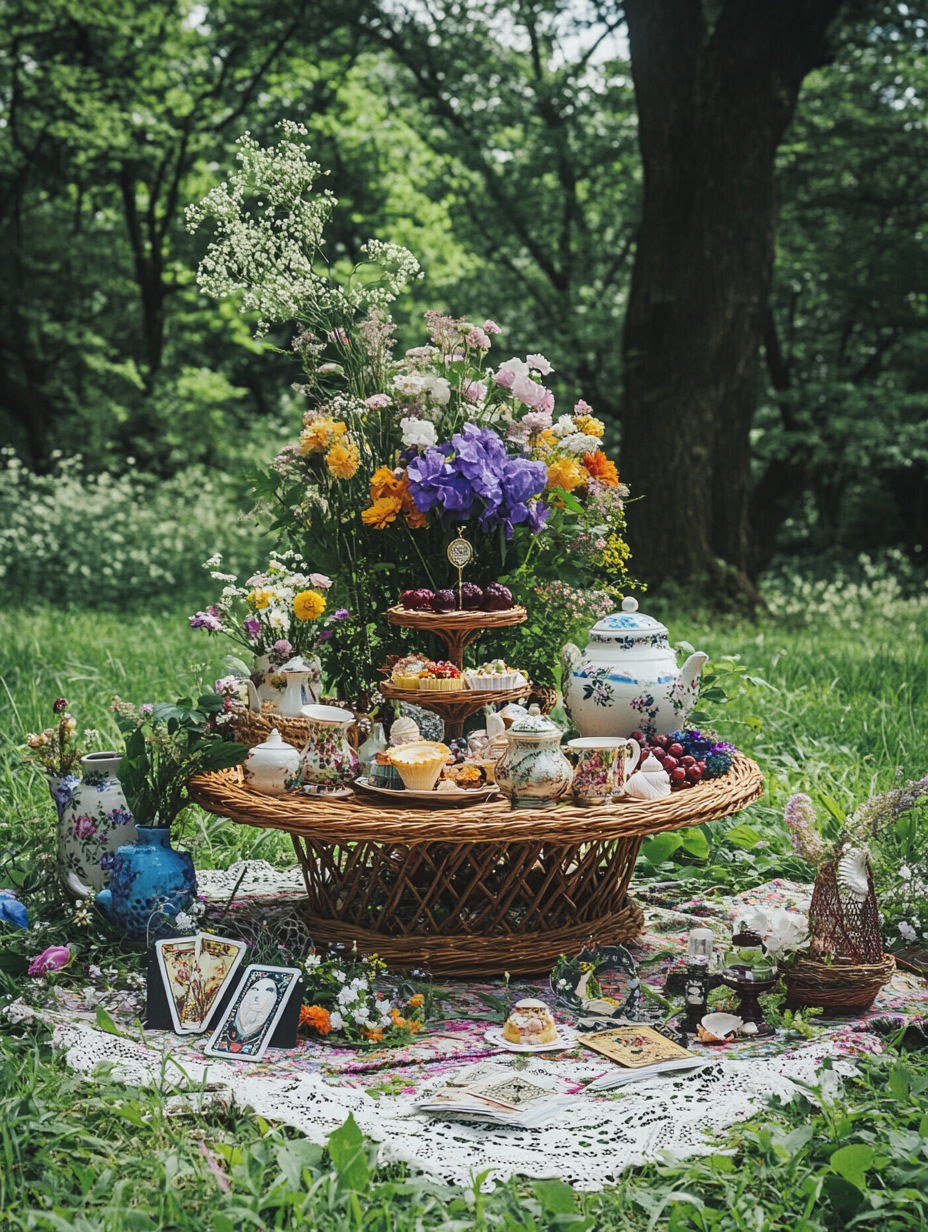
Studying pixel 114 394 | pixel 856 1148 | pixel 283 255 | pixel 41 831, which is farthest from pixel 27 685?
pixel 114 394

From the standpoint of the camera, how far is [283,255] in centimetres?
367

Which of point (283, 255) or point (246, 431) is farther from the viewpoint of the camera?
point (246, 431)

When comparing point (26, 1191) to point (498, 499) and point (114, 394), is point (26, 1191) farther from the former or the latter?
point (114, 394)

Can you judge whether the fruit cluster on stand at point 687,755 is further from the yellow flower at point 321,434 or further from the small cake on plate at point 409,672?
the yellow flower at point 321,434

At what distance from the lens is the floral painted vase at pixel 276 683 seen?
3.55 meters

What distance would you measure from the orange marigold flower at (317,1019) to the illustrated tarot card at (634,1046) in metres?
0.59

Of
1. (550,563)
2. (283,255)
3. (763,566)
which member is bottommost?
(763,566)

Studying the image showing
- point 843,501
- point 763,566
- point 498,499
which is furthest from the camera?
point 843,501

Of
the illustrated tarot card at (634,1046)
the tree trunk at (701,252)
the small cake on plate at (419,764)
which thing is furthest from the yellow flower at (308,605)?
the tree trunk at (701,252)

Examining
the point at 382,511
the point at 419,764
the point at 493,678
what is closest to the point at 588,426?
the point at 382,511

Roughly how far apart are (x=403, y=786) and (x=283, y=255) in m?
1.70

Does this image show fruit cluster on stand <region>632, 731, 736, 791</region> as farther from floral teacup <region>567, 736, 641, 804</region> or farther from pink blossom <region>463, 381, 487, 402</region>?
pink blossom <region>463, 381, 487, 402</region>

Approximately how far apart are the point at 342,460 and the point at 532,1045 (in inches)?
65.9

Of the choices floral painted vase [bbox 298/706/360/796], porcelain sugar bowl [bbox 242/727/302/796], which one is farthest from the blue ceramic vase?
floral painted vase [bbox 298/706/360/796]
